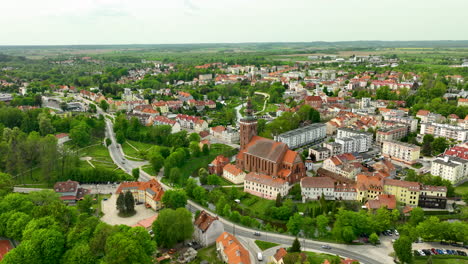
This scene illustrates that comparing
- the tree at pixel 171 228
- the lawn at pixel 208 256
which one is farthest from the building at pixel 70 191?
the lawn at pixel 208 256

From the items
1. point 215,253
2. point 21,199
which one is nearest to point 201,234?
point 215,253

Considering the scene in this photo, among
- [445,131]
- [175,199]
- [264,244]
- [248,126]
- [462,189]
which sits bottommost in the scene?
[264,244]

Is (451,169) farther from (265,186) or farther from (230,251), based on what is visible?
(230,251)

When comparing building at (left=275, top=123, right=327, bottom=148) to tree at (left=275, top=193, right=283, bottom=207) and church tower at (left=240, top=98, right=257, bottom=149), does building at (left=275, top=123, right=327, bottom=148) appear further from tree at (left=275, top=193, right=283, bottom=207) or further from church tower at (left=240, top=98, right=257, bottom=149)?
tree at (left=275, top=193, right=283, bottom=207)

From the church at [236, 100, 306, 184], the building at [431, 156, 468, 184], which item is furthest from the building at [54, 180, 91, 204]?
the building at [431, 156, 468, 184]

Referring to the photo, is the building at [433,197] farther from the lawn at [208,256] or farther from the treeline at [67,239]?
the treeline at [67,239]

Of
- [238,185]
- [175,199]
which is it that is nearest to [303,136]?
[238,185]
